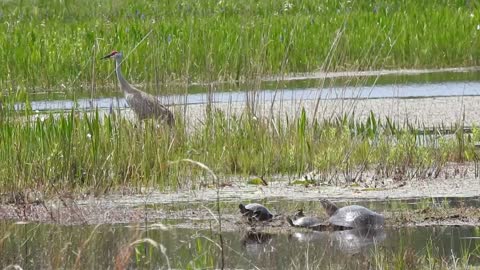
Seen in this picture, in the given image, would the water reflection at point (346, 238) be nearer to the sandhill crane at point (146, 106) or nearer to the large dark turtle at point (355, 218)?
the large dark turtle at point (355, 218)

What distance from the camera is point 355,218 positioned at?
6.57 meters

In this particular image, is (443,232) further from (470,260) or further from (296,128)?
(296,128)

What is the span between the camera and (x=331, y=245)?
20.6 feet

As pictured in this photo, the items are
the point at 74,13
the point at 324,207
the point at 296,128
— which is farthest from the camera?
the point at 74,13

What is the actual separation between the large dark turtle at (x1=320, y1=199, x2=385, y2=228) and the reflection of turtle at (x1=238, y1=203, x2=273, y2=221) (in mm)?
345

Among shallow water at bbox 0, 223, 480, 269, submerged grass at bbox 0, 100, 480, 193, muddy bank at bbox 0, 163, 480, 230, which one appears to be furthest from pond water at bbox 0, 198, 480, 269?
submerged grass at bbox 0, 100, 480, 193

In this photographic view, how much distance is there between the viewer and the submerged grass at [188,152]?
25.9ft

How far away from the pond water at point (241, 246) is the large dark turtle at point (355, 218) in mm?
48

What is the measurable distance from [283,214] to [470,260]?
4.77ft

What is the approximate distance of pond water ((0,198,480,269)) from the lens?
226 inches

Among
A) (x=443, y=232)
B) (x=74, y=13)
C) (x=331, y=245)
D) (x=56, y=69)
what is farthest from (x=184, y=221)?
(x=74, y=13)

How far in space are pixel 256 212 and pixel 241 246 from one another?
0.46 metres

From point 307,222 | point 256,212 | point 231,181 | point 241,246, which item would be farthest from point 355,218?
point 231,181

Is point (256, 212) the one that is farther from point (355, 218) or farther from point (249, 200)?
point (249, 200)
